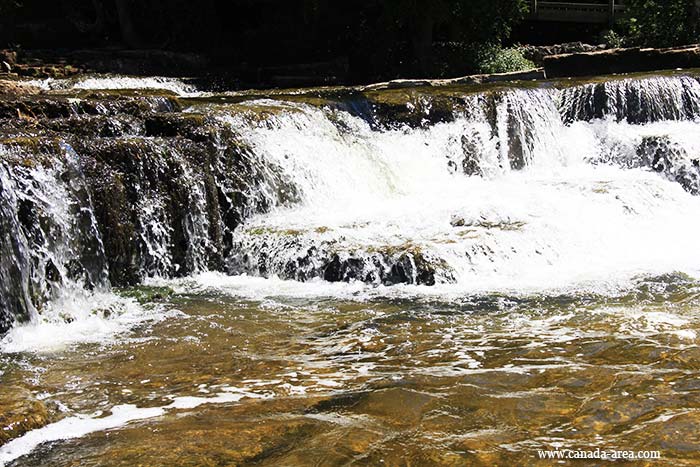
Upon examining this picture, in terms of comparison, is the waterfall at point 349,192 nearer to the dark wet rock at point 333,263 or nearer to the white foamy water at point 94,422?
the dark wet rock at point 333,263

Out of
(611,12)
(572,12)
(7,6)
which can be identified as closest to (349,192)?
(7,6)

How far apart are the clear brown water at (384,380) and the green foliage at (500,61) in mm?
12624

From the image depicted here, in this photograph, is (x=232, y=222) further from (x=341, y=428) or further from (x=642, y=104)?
(x=642, y=104)

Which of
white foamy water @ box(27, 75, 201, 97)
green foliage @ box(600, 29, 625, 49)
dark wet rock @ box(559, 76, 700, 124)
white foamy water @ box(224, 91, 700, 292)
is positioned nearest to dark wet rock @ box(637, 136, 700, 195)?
white foamy water @ box(224, 91, 700, 292)

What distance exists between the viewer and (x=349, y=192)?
1028cm

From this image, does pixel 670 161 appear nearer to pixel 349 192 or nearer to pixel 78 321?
pixel 349 192

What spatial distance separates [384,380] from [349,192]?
5.70 meters

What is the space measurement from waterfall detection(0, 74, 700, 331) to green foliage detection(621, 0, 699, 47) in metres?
6.88

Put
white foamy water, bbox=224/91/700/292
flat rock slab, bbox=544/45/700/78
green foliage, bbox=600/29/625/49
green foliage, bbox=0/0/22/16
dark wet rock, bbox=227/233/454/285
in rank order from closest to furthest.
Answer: dark wet rock, bbox=227/233/454/285 → white foamy water, bbox=224/91/700/292 → flat rock slab, bbox=544/45/700/78 → green foliage, bbox=0/0/22/16 → green foliage, bbox=600/29/625/49

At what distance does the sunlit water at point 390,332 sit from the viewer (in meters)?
3.82

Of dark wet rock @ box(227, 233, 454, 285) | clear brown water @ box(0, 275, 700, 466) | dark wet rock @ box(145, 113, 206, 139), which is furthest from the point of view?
dark wet rock @ box(145, 113, 206, 139)

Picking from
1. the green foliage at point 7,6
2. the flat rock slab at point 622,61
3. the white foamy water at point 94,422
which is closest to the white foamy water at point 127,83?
the green foliage at point 7,6

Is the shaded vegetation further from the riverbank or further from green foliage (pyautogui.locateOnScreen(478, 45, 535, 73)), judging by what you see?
the riverbank

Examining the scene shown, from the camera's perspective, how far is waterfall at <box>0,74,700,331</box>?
24.8 ft
